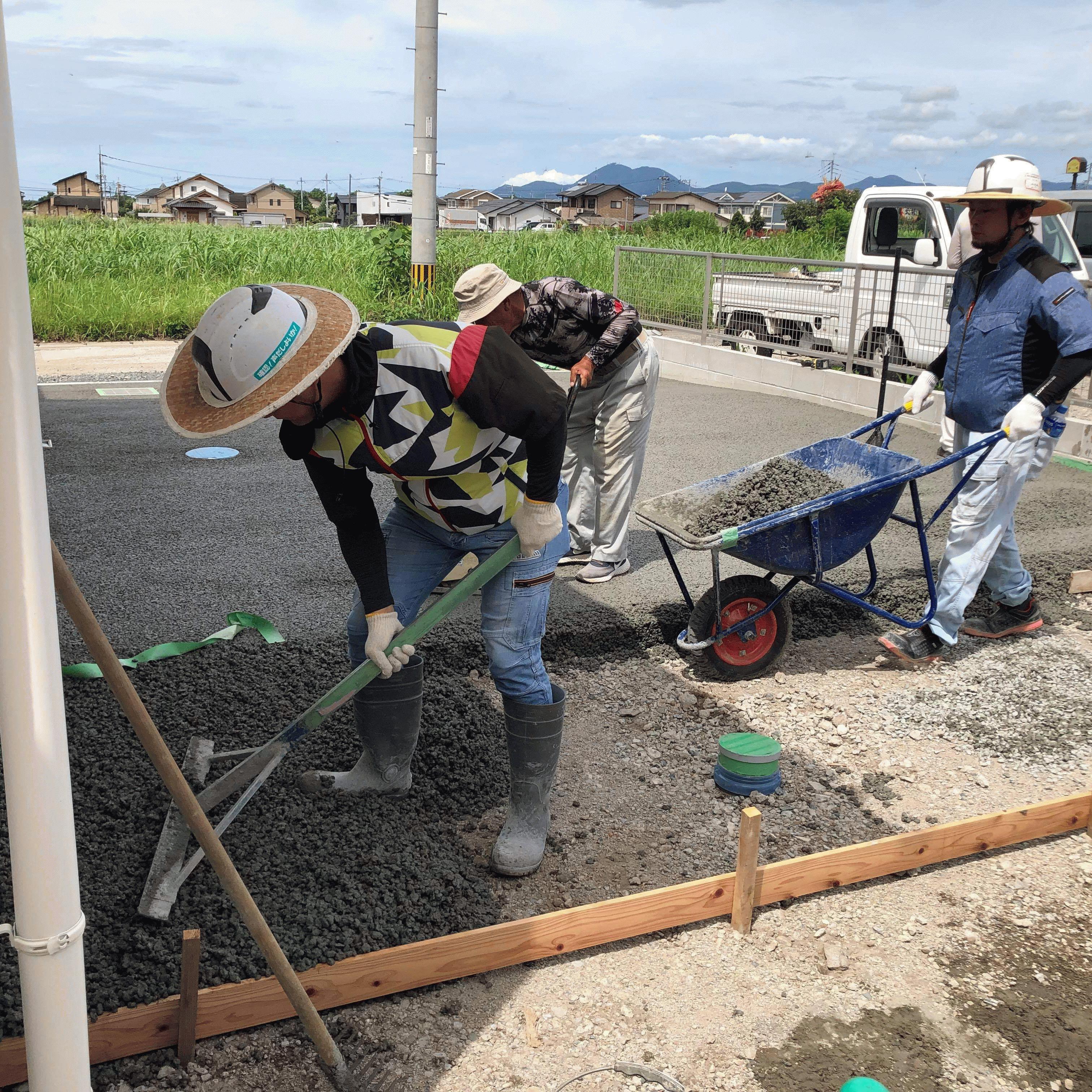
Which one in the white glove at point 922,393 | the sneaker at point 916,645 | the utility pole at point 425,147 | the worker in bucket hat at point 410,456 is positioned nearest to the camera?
the worker in bucket hat at point 410,456

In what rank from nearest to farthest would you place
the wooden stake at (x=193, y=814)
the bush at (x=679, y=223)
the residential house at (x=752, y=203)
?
the wooden stake at (x=193, y=814) < the bush at (x=679, y=223) < the residential house at (x=752, y=203)

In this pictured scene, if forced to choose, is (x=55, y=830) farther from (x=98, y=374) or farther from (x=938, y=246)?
(x=98, y=374)

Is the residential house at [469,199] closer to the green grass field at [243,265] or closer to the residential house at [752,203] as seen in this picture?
the residential house at [752,203]

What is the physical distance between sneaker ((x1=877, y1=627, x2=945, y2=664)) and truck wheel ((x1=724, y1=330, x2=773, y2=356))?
24.9 ft

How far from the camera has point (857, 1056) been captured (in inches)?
97.8

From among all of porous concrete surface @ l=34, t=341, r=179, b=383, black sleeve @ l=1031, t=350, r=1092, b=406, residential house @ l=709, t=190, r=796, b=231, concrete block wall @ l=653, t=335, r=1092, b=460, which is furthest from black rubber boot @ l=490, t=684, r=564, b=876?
residential house @ l=709, t=190, r=796, b=231

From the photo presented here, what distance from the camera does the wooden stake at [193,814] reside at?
70.6 inches

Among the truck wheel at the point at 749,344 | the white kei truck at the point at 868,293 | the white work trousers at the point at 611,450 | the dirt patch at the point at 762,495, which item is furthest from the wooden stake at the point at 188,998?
the truck wheel at the point at 749,344

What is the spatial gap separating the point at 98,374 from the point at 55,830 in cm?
1143

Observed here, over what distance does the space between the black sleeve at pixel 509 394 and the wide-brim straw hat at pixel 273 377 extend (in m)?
0.30

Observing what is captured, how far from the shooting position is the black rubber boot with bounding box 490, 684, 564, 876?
303 cm

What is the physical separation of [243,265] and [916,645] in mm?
18690

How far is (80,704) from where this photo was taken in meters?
3.77

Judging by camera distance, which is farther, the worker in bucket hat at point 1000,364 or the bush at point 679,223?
the bush at point 679,223
